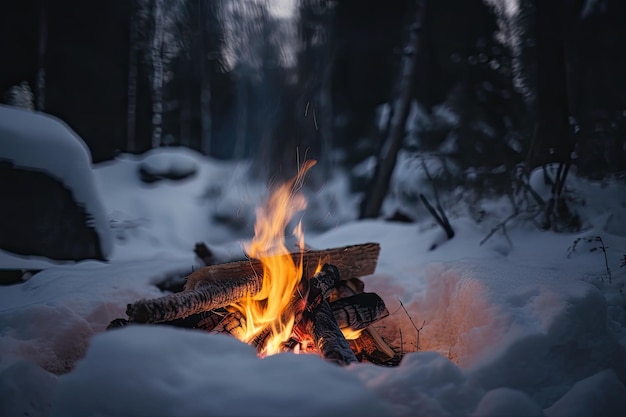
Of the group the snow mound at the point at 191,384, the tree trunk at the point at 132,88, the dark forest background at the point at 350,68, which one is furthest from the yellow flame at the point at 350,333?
the tree trunk at the point at 132,88

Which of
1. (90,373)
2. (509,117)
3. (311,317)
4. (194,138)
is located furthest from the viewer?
(194,138)

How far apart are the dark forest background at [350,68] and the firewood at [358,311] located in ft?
8.92

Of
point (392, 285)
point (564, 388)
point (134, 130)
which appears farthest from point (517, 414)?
point (134, 130)

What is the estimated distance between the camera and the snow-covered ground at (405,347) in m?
1.21

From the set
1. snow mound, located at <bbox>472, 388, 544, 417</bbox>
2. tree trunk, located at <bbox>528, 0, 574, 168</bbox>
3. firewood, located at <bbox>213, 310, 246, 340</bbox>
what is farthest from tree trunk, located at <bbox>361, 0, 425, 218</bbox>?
snow mound, located at <bbox>472, 388, 544, 417</bbox>

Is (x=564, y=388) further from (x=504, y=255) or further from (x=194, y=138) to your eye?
(x=194, y=138)

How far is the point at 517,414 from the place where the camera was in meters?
1.28

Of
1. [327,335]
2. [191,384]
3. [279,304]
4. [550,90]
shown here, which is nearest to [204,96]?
[550,90]

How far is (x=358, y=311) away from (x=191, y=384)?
53.2 inches

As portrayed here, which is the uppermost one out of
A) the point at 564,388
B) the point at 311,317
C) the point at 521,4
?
the point at 521,4

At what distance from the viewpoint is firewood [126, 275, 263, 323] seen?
5.48 ft

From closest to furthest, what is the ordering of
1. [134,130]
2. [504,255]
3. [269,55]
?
[504,255], [269,55], [134,130]

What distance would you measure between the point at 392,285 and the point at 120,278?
86.0 inches

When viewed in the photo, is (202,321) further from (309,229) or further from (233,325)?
(309,229)
